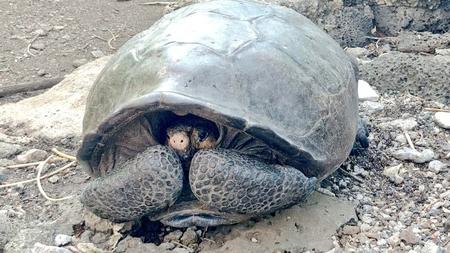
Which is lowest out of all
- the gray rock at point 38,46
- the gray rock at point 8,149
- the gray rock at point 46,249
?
the gray rock at point 38,46

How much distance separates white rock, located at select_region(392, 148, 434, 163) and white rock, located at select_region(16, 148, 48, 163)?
1.65 metres

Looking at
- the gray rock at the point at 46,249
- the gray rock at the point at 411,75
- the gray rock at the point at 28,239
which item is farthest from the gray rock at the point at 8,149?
the gray rock at the point at 411,75

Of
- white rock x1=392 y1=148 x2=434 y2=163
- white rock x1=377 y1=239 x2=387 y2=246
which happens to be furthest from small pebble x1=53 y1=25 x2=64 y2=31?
white rock x1=377 y1=239 x2=387 y2=246

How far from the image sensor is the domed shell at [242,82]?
2.45 metres

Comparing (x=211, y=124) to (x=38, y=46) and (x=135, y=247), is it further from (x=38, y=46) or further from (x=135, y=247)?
(x=38, y=46)

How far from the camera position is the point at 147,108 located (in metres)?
2.41

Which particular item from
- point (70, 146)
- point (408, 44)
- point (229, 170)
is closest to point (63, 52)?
point (70, 146)

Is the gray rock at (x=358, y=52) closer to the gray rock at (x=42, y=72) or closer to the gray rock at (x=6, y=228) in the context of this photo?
the gray rock at (x=42, y=72)

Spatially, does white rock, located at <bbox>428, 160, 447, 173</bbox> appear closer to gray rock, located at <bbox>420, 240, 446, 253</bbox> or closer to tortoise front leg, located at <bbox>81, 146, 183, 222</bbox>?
gray rock, located at <bbox>420, 240, 446, 253</bbox>

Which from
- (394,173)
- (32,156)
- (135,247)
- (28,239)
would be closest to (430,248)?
(394,173)

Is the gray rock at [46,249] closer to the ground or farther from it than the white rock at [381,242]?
closer to the ground

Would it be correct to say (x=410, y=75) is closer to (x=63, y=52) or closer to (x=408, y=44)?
(x=408, y=44)

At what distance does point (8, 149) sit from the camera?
12.0 ft

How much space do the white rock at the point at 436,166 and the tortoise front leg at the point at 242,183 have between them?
2.59 ft
